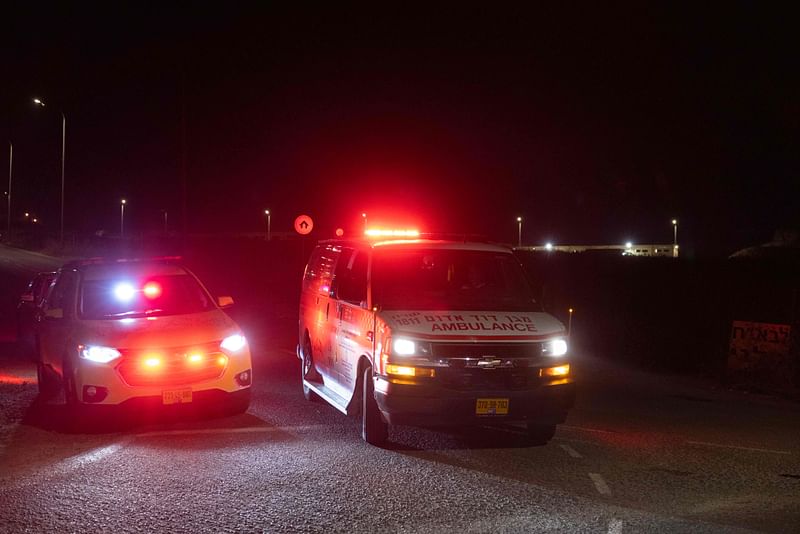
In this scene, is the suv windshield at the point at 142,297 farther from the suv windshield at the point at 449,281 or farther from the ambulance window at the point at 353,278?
the suv windshield at the point at 449,281

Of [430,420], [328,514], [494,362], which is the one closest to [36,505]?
[328,514]

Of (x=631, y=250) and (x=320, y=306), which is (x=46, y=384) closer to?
(x=320, y=306)

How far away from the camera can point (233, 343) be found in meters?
9.33

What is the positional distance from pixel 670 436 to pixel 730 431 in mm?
865

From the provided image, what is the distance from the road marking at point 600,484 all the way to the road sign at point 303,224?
15237 millimetres

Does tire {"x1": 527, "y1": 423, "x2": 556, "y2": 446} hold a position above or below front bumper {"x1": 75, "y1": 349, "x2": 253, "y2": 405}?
below

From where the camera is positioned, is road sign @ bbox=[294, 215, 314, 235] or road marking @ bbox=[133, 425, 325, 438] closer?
road marking @ bbox=[133, 425, 325, 438]

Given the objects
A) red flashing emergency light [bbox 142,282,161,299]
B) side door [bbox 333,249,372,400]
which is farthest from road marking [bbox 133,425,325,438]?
red flashing emergency light [bbox 142,282,161,299]

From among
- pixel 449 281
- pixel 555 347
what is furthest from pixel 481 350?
pixel 449 281

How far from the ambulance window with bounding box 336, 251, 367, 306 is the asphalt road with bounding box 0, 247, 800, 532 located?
1.41 meters

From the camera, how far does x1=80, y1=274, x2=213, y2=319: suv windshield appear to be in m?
9.78

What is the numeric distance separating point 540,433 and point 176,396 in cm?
377

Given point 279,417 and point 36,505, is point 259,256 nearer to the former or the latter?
point 279,417

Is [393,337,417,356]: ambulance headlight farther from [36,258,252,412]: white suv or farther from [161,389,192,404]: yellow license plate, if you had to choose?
[161,389,192,404]: yellow license plate
